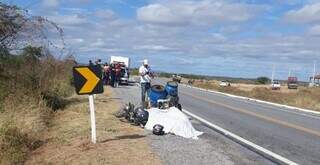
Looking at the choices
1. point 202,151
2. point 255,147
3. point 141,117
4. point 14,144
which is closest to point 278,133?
point 255,147

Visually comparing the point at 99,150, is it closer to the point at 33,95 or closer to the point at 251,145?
the point at 251,145

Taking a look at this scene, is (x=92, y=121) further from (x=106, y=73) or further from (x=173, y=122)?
(x=106, y=73)

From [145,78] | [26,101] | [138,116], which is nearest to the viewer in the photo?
[138,116]

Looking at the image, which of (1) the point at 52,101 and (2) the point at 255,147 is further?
(1) the point at 52,101

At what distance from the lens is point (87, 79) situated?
480 inches

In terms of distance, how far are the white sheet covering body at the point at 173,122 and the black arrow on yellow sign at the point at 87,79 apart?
9.55 ft

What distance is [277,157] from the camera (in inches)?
473

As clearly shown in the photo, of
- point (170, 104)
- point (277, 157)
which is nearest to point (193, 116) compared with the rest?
point (170, 104)

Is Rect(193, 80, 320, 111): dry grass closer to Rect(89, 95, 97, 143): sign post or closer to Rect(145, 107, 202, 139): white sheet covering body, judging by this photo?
Rect(145, 107, 202, 139): white sheet covering body

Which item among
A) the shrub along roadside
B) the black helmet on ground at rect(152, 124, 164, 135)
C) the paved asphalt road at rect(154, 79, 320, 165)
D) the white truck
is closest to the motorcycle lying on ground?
the black helmet on ground at rect(152, 124, 164, 135)

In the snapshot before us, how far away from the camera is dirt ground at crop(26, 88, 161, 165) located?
36.0ft

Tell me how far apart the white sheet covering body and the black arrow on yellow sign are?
2909mm

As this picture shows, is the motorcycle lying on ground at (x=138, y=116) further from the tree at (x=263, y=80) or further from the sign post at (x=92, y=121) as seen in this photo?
the tree at (x=263, y=80)

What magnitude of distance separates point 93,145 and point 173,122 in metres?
2.97
